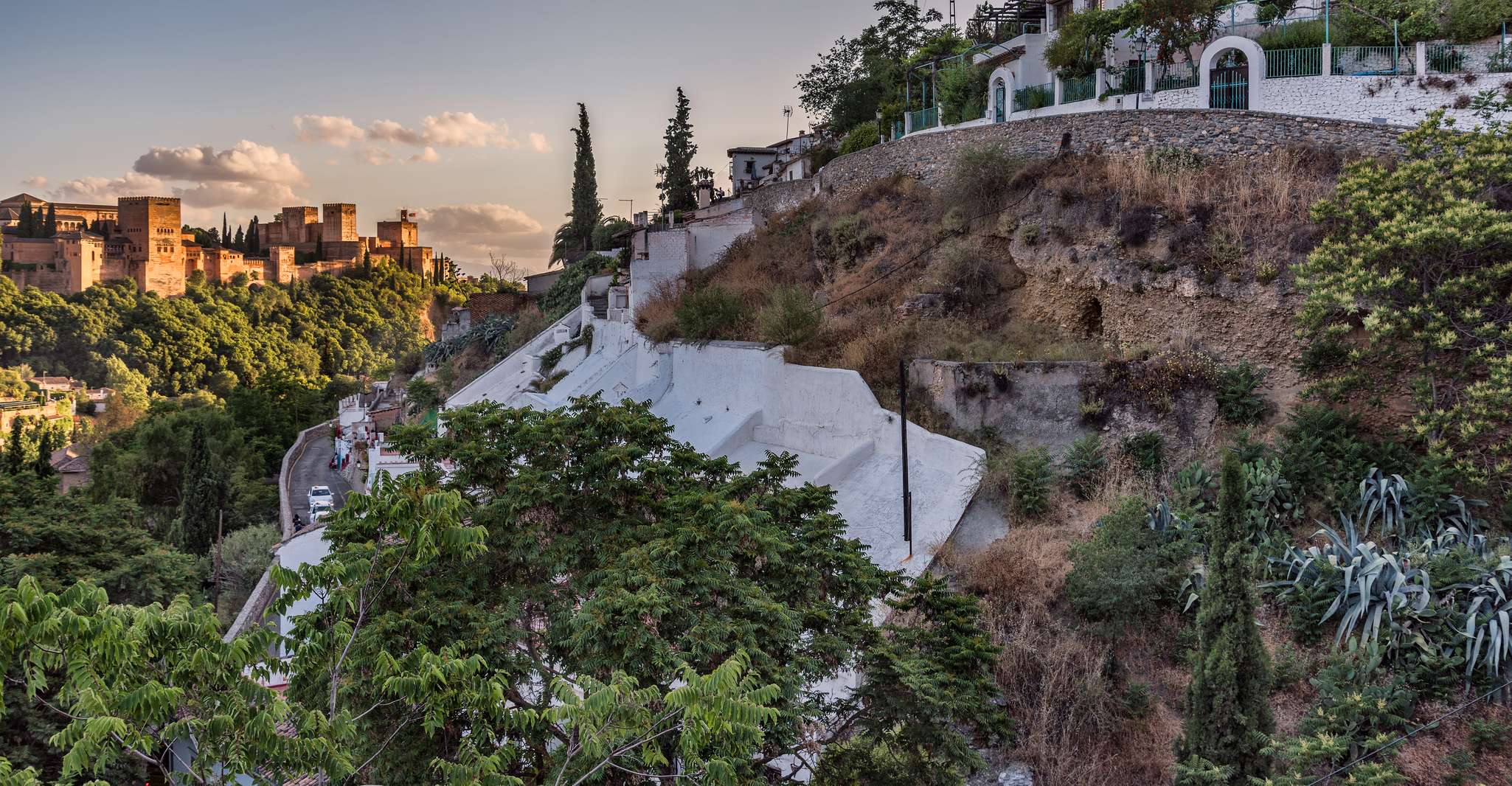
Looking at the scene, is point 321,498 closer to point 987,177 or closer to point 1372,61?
point 987,177

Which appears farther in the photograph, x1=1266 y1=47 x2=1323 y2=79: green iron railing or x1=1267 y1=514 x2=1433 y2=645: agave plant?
x1=1266 y1=47 x2=1323 y2=79: green iron railing

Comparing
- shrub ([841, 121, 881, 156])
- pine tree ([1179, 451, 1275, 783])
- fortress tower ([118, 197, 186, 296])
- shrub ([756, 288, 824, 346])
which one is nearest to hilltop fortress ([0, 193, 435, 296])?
fortress tower ([118, 197, 186, 296])

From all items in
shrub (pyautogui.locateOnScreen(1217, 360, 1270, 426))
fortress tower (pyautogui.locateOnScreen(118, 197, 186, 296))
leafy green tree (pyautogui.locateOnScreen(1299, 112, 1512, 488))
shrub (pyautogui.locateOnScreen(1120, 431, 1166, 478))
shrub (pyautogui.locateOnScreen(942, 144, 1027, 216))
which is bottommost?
shrub (pyautogui.locateOnScreen(1120, 431, 1166, 478))

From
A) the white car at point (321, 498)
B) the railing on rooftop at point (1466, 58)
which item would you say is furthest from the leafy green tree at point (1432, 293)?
the white car at point (321, 498)

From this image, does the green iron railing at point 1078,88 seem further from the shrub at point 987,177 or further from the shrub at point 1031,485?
the shrub at point 1031,485

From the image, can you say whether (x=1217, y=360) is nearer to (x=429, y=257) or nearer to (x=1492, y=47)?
(x=1492, y=47)

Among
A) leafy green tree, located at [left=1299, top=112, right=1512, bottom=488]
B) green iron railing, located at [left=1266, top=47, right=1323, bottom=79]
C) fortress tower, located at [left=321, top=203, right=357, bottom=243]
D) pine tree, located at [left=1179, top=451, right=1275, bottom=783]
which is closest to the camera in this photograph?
pine tree, located at [left=1179, top=451, right=1275, bottom=783]

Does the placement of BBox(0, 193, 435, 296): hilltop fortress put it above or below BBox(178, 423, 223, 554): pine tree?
above

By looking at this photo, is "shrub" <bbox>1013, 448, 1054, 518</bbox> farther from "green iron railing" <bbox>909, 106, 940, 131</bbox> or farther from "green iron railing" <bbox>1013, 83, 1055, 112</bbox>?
"green iron railing" <bbox>909, 106, 940, 131</bbox>

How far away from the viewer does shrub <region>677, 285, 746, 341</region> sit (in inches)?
695

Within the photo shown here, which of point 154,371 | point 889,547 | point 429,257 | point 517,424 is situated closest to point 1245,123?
point 889,547

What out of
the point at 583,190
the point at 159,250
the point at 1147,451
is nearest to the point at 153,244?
the point at 159,250

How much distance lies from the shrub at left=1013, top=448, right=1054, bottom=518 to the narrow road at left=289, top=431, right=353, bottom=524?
62.5 ft

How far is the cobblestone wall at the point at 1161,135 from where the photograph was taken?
13.0 metres
